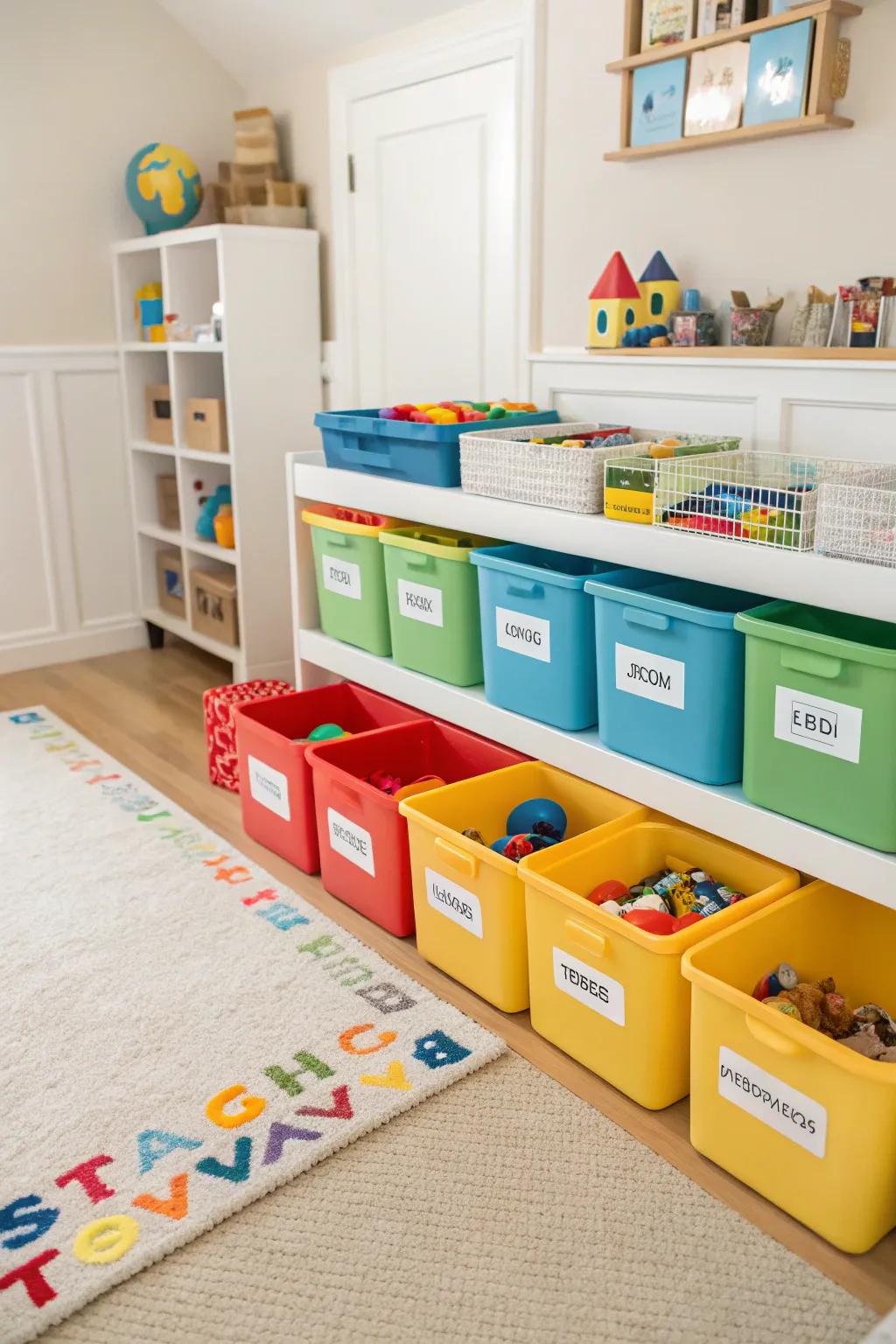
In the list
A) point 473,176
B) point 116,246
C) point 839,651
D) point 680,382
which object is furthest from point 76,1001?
point 116,246

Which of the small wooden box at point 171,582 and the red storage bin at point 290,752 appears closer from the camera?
the red storage bin at point 290,752

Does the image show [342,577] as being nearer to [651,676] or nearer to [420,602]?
[420,602]

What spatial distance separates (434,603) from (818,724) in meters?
0.98

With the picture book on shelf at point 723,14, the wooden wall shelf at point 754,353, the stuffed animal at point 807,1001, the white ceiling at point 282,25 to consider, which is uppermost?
the white ceiling at point 282,25

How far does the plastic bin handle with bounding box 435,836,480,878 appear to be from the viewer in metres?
1.85

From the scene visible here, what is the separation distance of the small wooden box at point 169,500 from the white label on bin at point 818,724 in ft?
9.23

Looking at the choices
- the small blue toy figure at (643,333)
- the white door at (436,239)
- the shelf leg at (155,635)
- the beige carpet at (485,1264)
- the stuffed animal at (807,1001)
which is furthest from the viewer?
the shelf leg at (155,635)

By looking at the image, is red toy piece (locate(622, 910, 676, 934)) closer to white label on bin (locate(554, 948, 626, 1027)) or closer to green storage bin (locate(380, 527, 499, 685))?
white label on bin (locate(554, 948, 626, 1027))

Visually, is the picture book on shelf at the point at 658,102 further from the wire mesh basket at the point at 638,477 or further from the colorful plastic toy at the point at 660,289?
the wire mesh basket at the point at 638,477

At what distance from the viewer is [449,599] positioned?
2303mm

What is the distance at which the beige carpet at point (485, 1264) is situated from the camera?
52.8 inches

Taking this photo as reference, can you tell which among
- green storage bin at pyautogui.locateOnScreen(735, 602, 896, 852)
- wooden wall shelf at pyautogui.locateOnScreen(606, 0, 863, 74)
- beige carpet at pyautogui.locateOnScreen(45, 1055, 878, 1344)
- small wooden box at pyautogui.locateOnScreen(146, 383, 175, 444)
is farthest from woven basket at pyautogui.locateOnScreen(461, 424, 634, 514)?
small wooden box at pyautogui.locateOnScreen(146, 383, 175, 444)

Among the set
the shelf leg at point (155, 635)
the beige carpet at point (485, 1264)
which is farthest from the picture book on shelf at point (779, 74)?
the shelf leg at point (155, 635)

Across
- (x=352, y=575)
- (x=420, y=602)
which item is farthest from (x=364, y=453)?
(x=420, y=602)
